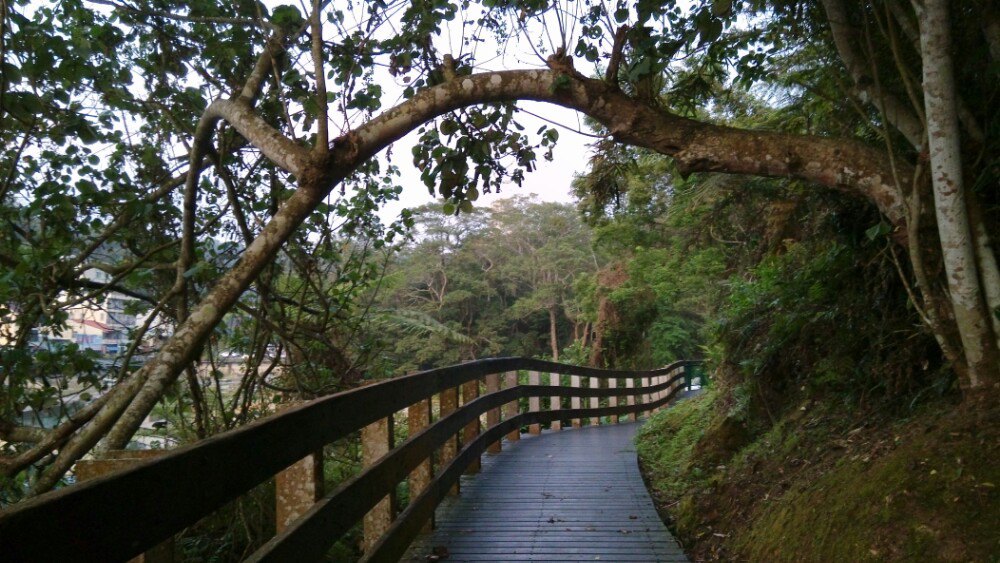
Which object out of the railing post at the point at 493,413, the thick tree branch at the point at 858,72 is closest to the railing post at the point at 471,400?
the railing post at the point at 493,413

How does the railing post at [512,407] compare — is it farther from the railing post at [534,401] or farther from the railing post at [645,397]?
the railing post at [645,397]

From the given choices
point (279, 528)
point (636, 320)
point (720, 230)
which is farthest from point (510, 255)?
point (279, 528)

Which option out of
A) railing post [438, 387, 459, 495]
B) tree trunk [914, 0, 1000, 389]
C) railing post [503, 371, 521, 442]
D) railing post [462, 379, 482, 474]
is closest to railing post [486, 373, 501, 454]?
railing post [503, 371, 521, 442]

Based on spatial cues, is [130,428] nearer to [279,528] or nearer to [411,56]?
[279,528]

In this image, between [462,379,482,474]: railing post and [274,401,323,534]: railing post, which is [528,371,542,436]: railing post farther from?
[274,401,323,534]: railing post

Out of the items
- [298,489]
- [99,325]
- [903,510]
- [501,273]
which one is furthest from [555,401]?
[501,273]

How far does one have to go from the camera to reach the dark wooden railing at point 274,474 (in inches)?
55.2

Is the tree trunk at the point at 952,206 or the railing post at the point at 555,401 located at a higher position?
the tree trunk at the point at 952,206

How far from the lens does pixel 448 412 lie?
5711 millimetres

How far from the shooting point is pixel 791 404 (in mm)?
7102

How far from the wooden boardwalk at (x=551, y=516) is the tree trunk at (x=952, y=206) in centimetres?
201

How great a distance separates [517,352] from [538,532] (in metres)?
38.5

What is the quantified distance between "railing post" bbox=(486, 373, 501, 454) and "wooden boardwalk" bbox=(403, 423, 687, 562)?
0.13 meters

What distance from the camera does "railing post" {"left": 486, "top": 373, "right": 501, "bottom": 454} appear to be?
812 centimetres
